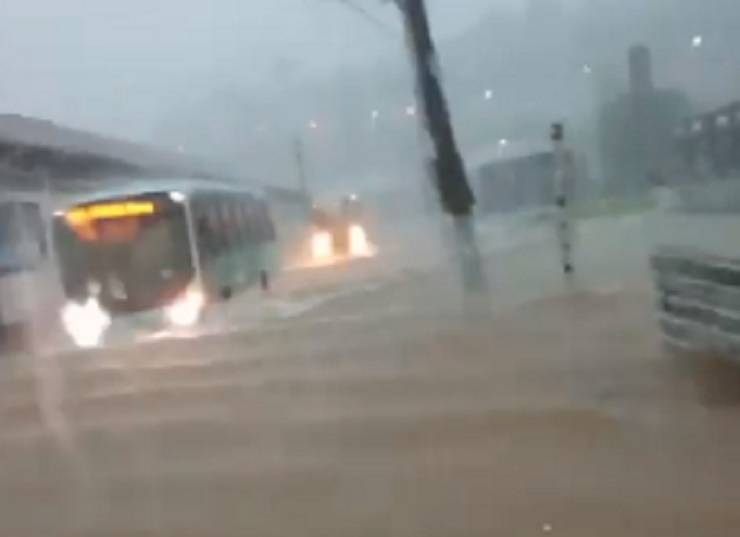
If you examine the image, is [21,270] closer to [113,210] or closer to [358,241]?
[113,210]

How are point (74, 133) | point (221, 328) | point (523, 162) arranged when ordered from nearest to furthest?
point (221, 328) → point (523, 162) → point (74, 133)


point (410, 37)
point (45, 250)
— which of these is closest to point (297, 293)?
point (410, 37)

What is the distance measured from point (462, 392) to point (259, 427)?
1.16 meters

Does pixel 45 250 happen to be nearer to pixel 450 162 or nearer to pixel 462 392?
pixel 450 162

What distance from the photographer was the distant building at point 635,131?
22.0 meters

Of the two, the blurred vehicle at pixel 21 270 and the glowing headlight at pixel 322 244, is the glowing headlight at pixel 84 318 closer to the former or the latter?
the blurred vehicle at pixel 21 270

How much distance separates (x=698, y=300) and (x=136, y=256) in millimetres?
13077

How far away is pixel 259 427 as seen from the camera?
735 cm

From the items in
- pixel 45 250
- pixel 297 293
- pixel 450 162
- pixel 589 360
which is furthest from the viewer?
pixel 45 250

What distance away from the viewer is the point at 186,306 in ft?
63.0

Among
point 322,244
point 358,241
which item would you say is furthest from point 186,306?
point 358,241

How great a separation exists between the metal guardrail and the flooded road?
0.54 ft

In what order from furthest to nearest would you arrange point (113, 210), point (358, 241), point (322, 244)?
point (358, 241) < point (322, 244) < point (113, 210)

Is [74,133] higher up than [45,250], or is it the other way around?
[74,133]
